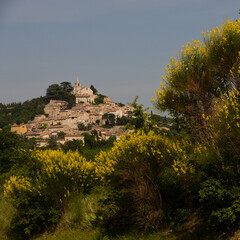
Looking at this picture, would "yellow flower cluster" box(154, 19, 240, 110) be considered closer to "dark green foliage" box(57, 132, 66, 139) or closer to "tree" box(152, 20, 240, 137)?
"tree" box(152, 20, 240, 137)

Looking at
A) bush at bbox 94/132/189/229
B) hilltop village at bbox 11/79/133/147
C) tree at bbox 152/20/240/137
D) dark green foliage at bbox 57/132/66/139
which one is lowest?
bush at bbox 94/132/189/229

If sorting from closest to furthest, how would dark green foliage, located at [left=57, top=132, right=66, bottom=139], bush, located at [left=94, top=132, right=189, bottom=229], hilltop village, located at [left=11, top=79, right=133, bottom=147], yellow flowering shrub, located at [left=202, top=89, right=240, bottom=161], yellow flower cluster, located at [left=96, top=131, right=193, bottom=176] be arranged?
yellow flowering shrub, located at [left=202, top=89, right=240, bottom=161], bush, located at [left=94, top=132, right=189, bottom=229], yellow flower cluster, located at [left=96, top=131, right=193, bottom=176], dark green foliage, located at [left=57, top=132, right=66, bottom=139], hilltop village, located at [left=11, top=79, right=133, bottom=147]

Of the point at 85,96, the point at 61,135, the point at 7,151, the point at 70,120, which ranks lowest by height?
the point at 7,151

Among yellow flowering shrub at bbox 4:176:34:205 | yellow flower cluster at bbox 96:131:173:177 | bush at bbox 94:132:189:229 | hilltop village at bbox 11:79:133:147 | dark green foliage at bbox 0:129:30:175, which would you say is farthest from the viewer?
hilltop village at bbox 11:79:133:147

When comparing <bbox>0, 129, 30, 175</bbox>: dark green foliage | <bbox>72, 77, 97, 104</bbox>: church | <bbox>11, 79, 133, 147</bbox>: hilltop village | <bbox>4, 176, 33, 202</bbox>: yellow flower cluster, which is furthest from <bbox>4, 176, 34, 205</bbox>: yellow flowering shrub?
<bbox>72, 77, 97, 104</bbox>: church

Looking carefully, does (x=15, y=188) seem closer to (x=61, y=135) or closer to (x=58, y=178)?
(x=58, y=178)

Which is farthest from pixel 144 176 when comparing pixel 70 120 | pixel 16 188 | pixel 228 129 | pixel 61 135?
pixel 70 120

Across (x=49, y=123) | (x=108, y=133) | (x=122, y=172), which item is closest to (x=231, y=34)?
(x=122, y=172)

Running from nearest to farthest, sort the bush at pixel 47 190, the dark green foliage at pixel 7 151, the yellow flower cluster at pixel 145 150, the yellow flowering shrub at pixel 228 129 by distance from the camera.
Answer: the yellow flowering shrub at pixel 228 129 < the yellow flower cluster at pixel 145 150 < the bush at pixel 47 190 < the dark green foliage at pixel 7 151

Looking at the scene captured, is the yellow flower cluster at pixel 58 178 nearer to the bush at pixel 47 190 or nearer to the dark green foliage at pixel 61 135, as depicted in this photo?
the bush at pixel 47 190

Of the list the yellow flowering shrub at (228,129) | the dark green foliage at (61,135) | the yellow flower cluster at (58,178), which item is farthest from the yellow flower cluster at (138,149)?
the dark green foliage at (61,135)

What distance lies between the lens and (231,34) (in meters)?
14.0

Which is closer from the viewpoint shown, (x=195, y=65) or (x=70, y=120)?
(x=195, y=65)

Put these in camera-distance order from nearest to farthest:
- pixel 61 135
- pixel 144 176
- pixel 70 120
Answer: pixel 144 176, pixel 61 135, pixel 70 120
